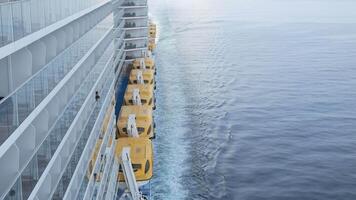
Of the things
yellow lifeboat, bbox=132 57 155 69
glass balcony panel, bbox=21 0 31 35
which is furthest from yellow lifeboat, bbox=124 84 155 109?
glass balcony panel, bbox=21 0 31 35

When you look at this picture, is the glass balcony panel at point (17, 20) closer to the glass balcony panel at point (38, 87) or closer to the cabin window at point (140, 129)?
the glass balcony panel at point (38, 87)

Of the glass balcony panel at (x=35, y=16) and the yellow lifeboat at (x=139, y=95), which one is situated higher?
the glass balcony panel at (x=35, y=16)

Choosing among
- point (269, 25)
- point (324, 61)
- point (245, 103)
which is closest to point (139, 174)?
point (245, 103)

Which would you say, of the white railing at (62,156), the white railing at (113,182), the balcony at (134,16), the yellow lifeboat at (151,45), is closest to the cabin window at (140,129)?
the white railing at (113,182)

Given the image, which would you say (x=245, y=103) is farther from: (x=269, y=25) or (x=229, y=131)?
(x=269, y=25)

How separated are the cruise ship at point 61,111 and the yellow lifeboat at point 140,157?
65 mm

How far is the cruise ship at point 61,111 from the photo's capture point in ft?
45.1

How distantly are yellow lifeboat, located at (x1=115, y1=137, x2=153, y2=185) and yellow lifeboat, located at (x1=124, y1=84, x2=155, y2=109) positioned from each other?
1033 cm

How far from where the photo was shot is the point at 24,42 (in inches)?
557

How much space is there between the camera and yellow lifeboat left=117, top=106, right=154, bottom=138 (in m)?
41.0

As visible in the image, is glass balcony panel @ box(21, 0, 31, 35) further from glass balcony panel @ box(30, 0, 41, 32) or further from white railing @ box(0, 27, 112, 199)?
white railing @ box(0, 27, 112, 199)

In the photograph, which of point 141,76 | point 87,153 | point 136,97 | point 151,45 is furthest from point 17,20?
point 151,45

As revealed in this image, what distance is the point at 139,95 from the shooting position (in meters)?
48.3

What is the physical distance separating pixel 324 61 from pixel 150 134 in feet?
142
